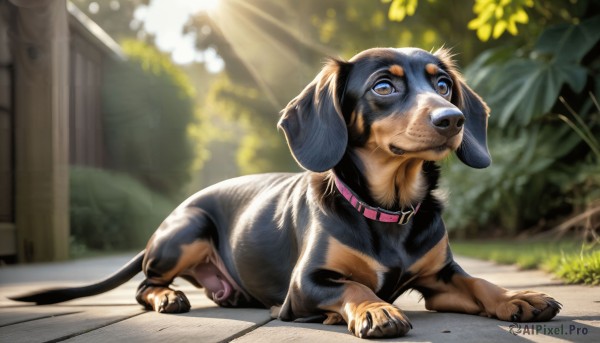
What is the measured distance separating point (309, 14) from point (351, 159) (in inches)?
691

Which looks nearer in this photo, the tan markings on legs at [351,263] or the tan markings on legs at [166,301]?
the tan markings on legs at [351,263]

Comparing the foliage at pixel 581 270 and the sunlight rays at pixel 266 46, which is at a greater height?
the sunlight rays at pixel 266 46

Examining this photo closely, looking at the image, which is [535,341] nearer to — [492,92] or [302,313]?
[302,313]

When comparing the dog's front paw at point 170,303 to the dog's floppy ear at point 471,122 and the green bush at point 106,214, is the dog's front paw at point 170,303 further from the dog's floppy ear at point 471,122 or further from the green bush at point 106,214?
the green bush at point 106,214

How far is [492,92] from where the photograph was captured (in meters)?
7.78

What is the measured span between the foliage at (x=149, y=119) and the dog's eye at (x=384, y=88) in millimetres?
11109

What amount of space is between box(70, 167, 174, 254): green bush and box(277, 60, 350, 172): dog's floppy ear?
23.3ft

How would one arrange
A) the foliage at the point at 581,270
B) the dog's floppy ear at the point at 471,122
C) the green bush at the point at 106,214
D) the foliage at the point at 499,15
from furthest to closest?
the green bush at the point at 106,214
the foliage at the point at 499,15
the foliage at the point at 581,270
the dog's floppy ear at the point at 471,122

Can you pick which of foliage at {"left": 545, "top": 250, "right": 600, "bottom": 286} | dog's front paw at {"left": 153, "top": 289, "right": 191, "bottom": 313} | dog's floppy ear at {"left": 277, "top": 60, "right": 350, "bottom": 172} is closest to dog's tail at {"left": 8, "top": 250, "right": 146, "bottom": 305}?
dog's front paw at {"left": 153, "top": 289, "right": 191, "bottom": 313}

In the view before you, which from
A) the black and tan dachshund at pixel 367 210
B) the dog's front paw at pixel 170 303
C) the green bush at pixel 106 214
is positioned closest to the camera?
the black and tan dachshund at pixel 367 210

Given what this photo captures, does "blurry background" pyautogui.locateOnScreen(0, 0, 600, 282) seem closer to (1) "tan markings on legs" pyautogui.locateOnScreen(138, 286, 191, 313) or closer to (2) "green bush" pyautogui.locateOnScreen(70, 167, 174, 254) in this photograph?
(2) "green bush" pyautogui.locateOnScreen(70, 167, 174, 254)

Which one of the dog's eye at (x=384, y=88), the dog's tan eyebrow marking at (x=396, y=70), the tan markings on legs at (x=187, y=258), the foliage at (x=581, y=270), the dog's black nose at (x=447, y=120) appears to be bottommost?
the foliage at (x=581, y=270)

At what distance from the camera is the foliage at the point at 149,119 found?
13.7m

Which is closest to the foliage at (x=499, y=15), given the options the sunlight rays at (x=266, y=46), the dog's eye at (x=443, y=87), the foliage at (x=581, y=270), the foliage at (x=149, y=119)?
the foliage at (x=581, y=270)
